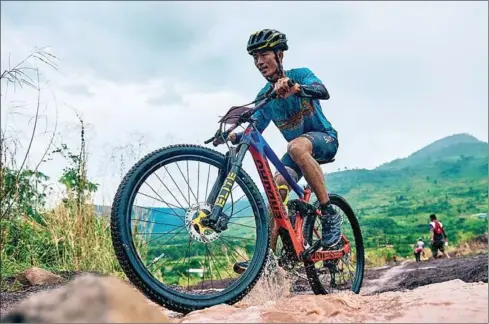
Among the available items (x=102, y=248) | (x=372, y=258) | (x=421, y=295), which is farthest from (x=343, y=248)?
(x=372, y=258)

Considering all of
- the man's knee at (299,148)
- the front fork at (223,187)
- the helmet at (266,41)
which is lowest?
the front fork at (223,187)

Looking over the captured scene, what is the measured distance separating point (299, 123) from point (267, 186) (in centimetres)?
64

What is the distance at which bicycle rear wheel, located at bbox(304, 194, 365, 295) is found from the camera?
475 cm

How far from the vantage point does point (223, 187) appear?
12.0ft

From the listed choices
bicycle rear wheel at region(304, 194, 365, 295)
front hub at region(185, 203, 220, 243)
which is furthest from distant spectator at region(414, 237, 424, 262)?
front hub at region(185, 203, 220, 243)

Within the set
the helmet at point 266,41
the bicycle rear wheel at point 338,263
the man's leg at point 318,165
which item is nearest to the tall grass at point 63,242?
the bicycle rear wheel at point 338,263

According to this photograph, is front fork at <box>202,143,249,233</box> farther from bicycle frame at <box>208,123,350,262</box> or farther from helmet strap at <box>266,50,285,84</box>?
helmet strap at <box>266,50,285,84</box>

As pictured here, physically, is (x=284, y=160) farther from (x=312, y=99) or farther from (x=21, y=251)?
(x=21, y=251)

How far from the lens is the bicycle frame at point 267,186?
3670 mm

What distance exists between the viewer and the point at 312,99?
4.45m

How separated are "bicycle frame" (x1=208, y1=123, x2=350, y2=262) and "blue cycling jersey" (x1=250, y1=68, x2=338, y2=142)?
1.05 ft

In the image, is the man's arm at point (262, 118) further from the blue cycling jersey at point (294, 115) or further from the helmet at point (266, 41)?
the helmet at point (266, 41)

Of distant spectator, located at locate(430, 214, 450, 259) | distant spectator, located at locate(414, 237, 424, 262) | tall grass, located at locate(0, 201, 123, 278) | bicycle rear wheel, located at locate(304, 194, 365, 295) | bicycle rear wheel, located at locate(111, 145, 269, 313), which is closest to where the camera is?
bicycle rear wheel, located at locate(111, 145, 269, 313)

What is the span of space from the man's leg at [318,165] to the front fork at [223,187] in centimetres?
48
